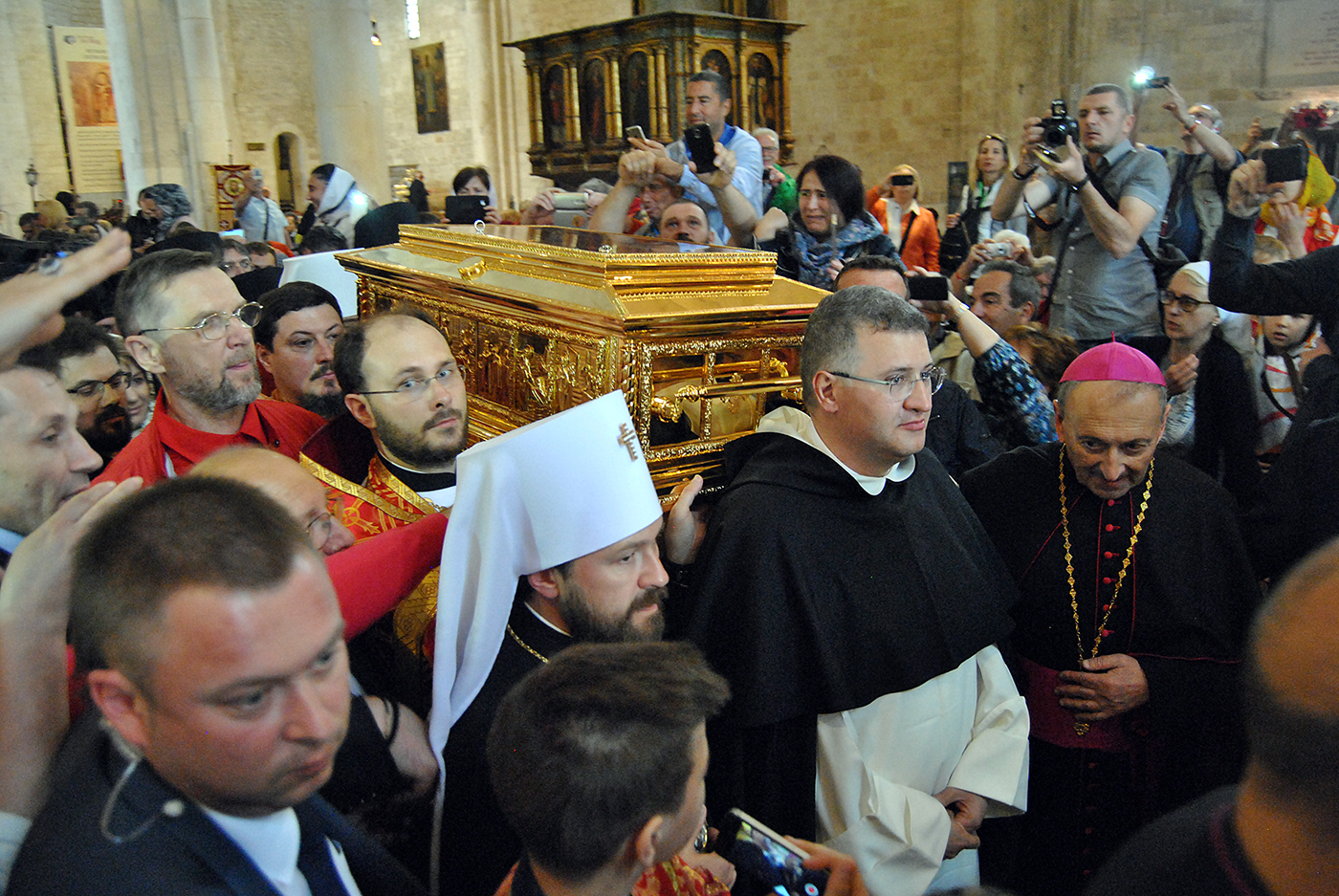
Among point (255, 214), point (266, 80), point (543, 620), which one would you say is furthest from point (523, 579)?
point (266, 80)

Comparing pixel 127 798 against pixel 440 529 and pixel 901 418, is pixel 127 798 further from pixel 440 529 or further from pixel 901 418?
pixel 901 418

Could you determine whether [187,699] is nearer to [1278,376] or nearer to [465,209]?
[1278,376]

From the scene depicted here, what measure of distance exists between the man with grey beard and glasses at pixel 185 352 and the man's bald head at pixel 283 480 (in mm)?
953

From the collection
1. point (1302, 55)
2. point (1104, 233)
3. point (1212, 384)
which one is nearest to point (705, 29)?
point (1302, 55)

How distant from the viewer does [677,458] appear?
2.40 meters

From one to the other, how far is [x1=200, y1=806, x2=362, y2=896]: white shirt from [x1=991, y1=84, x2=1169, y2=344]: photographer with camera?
12.3 feet

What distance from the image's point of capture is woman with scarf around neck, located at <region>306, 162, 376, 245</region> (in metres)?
7.05

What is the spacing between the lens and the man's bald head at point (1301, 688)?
84 cm

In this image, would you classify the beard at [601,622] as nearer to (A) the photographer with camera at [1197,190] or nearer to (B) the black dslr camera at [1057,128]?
(B) the black dslr camera at [1057,128]

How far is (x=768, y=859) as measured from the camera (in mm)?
1499

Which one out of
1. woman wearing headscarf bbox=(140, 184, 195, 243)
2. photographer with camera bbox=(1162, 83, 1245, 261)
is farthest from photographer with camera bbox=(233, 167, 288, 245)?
photographer with camera bbox=(1162, 83, 1245, 261)

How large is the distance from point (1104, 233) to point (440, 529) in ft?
10.7

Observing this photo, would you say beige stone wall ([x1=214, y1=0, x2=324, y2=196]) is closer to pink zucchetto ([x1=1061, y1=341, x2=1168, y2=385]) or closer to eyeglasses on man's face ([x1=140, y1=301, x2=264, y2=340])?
eyeglasses on man's face ([x1=140, y1=301, x2=264, y2=340])

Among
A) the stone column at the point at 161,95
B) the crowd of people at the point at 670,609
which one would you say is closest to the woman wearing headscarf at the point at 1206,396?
the crowd of people at the point at 670,609
